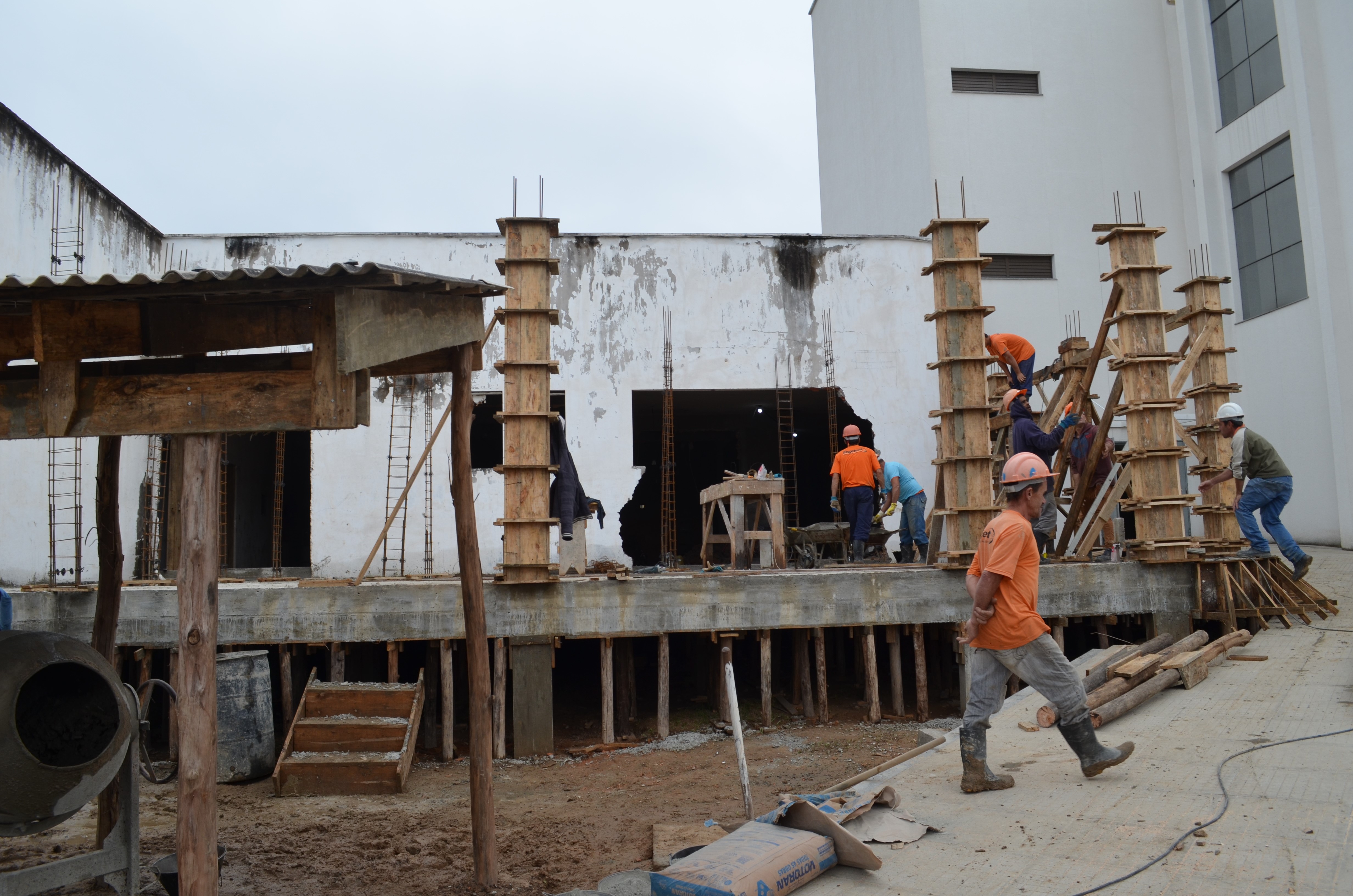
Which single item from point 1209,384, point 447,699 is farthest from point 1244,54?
point 447,699

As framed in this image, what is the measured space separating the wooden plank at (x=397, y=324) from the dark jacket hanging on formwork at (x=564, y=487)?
14.1ft

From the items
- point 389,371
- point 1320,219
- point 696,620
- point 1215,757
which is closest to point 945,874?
point 1215,757

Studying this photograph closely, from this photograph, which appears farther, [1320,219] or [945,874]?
[1320,219]

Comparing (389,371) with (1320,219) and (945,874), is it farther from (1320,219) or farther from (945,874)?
(1320,219)

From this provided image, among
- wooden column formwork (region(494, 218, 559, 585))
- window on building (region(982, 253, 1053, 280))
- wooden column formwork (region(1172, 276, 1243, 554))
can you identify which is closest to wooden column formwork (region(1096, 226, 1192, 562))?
wooden column formwork (region(1172, 276, 1243, 554))

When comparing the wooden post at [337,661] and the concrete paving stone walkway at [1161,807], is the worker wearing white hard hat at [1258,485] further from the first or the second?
the wooden post at [337,661]

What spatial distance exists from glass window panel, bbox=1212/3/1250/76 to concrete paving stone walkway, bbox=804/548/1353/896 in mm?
14261

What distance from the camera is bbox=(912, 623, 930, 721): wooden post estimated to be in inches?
400

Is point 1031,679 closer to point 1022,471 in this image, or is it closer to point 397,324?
point 1022,471

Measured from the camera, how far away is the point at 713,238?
16.3 m

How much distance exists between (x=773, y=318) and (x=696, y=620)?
25.9ft

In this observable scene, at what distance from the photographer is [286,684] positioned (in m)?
9.55

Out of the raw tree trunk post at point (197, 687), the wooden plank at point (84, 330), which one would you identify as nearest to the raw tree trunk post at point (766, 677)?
the raw tree trunk post at point (197, 687)

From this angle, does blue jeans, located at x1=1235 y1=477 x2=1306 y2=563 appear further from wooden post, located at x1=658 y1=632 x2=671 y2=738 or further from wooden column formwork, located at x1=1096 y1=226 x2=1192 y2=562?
wooden post, located at x1=658 y1=632 x2=671 y2=738
